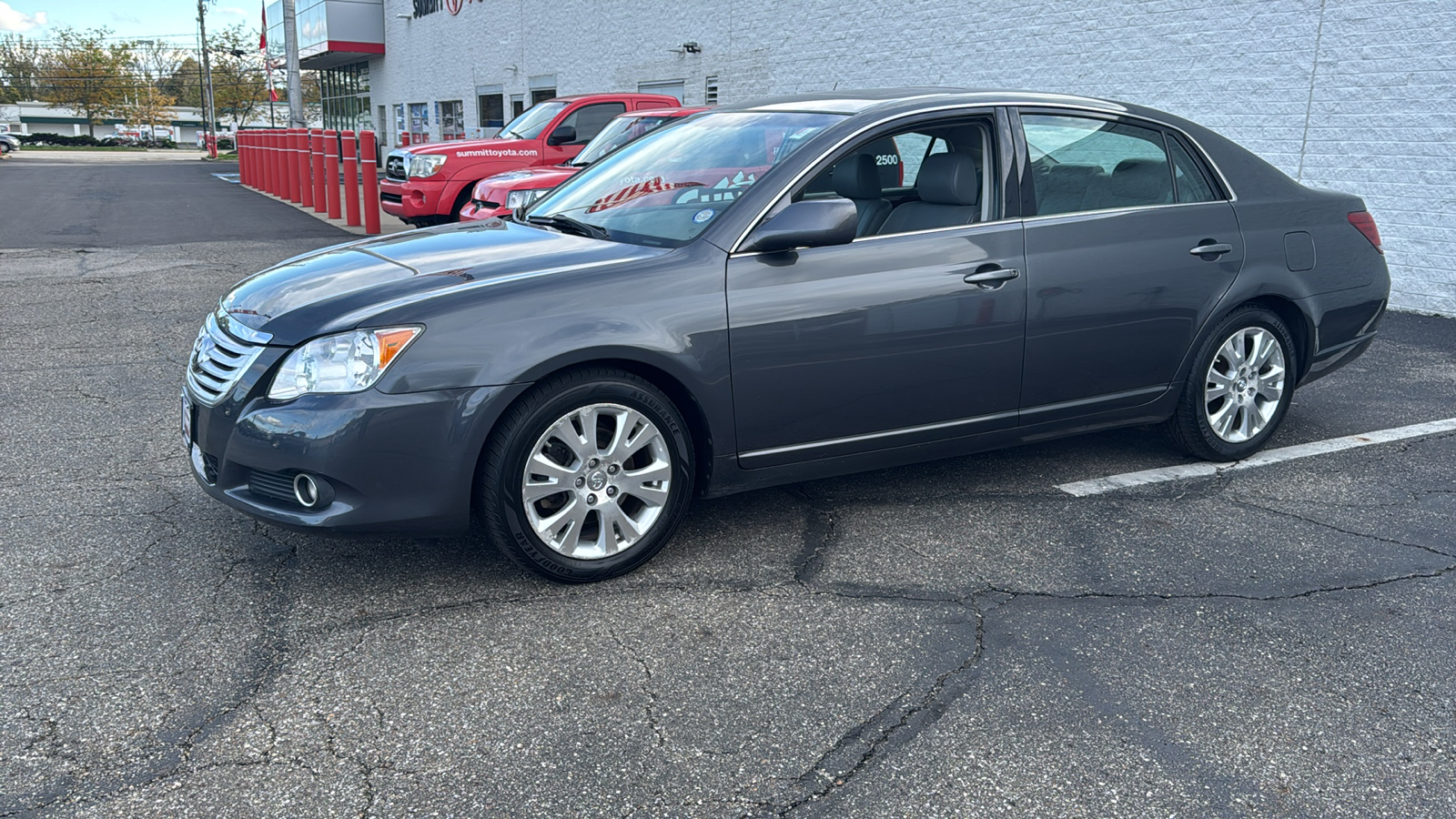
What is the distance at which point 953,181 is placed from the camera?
447cm

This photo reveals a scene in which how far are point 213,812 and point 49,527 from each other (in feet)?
7.17

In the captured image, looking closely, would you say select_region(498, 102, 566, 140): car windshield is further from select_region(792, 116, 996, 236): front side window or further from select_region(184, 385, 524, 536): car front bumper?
select_region(184, 385, 524, 536): car front bumper

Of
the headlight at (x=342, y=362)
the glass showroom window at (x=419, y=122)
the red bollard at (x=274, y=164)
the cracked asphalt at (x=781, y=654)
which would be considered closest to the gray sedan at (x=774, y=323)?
the headlight at (x=342, y=362)

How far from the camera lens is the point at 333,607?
3619 millimetres

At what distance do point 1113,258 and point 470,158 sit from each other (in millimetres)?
10195

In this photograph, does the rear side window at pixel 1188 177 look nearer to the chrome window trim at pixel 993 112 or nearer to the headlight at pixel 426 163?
the chrome window trim at pixel 993 112

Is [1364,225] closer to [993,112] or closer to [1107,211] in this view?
[1107,211]

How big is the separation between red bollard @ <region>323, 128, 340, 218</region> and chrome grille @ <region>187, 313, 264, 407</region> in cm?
1422

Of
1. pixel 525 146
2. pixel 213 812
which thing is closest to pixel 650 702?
pixel 213 812

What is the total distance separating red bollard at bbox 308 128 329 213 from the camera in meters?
18.5

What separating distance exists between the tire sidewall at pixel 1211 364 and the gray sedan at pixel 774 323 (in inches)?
0.5

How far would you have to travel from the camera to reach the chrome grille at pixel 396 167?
13.8 m

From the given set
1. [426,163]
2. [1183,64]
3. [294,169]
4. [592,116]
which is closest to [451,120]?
[294,169]

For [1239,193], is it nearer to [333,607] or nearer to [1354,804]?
[1354,804]
